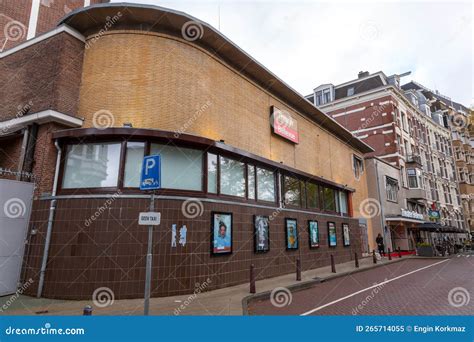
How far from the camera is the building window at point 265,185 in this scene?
14117 mm

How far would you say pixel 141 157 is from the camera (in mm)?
10008

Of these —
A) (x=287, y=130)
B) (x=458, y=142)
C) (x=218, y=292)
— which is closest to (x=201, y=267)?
(x=218, y=292)

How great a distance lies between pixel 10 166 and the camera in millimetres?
11625

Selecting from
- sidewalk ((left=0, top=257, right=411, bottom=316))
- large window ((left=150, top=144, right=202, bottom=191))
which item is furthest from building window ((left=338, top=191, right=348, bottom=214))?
large window ((left=150, top=144, right=202, bottom=191))

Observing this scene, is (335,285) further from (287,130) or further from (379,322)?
(287,130)

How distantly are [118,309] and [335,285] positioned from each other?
852 cm

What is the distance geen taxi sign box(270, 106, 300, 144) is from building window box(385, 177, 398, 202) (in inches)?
673

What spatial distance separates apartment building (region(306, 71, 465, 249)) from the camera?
32.4 m

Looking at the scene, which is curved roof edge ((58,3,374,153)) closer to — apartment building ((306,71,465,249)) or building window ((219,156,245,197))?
building window ((219,156,245,197))
